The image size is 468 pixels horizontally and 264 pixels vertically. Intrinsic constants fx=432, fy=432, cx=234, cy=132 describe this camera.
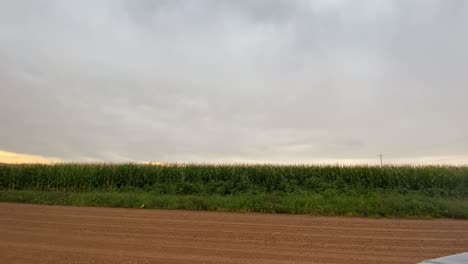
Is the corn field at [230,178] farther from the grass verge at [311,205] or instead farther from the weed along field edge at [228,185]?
the grass verge at [311,205]

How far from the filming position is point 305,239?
35.3 ft

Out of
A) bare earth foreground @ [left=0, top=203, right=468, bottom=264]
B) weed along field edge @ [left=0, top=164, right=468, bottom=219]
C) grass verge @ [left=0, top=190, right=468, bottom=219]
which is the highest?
weed along field edge @ [left=0, top=164, right=468, bottom=219]

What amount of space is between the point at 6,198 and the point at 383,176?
20.9 m

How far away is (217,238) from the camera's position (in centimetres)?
1073

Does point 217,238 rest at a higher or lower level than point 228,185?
lower

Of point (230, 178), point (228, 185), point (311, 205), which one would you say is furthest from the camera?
point (230, 178)

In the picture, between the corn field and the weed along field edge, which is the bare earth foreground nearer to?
the weed along field edge

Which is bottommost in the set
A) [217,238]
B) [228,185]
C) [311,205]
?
[217,238]

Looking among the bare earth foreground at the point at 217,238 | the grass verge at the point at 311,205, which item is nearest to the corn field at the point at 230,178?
the grass verge at the point at 311,205

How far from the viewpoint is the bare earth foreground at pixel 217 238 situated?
8.64 metres

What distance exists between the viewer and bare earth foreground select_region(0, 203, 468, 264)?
864 cm

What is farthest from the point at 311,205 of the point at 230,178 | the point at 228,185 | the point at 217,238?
the point at 230,178

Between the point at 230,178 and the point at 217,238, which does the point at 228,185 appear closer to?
the point at 230,178

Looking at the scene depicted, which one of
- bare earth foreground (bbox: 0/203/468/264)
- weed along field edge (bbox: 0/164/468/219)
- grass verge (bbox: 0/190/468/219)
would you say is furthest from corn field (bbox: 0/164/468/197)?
bare earth foreground (bbox: 0/203/468/264)
